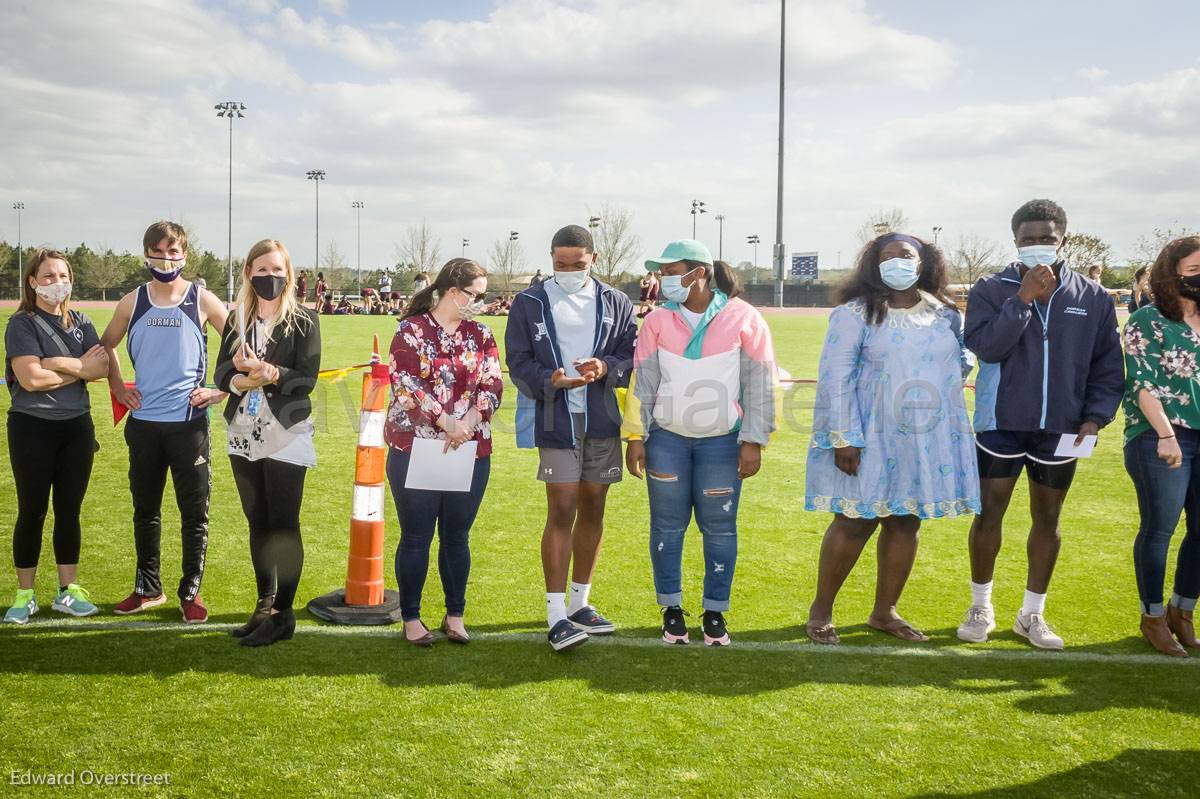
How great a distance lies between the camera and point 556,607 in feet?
14.9

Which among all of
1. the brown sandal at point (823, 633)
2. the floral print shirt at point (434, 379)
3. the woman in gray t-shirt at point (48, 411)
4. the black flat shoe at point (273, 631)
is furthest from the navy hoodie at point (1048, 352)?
the woman in gray t-shirt at point (48, 411)

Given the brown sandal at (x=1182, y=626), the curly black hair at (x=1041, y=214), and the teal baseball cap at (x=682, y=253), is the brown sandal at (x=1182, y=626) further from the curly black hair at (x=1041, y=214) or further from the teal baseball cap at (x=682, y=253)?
the teal baseball cap at (x=682, y=253)

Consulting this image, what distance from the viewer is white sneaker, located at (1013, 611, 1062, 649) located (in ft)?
14.8

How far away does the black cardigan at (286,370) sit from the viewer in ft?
14.4

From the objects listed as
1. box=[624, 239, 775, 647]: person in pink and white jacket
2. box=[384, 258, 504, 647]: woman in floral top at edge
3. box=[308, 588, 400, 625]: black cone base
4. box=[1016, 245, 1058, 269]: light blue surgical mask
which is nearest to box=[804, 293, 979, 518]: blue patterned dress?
box=[624, 239, 775, 647]: person in pink and white jacket

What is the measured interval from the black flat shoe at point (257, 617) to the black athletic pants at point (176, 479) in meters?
0.41

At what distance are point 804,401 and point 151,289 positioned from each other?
10.3 meters

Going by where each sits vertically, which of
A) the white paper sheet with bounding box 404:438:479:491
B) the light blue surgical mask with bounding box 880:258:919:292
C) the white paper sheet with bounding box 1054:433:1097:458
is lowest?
the white paper sheet with bounding box 404:438:479:491

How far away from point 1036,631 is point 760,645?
1.32 meters

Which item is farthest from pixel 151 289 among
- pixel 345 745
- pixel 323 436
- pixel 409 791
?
pixel 323 436

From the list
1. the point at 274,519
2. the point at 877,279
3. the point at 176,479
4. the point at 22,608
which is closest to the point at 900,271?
the point at 877,279

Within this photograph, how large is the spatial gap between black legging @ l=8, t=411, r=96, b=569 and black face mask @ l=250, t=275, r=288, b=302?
111cm

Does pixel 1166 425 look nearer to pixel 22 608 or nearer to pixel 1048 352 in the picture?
pixel 1048 352

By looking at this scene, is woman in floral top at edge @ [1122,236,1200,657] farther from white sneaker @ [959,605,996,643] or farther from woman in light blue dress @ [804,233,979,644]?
woman in light blue dress @ [804,233,979,644]
